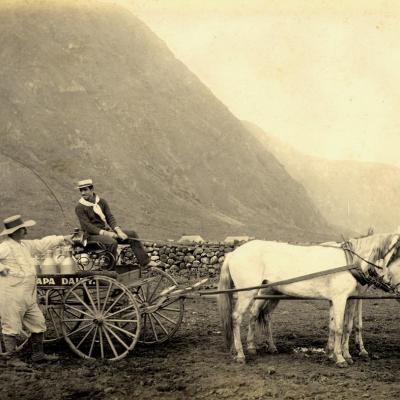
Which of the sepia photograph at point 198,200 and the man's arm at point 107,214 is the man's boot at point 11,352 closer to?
the sepia photograph at point 198,200

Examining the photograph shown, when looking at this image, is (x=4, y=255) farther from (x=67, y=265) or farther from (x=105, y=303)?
(x=105, y=303)

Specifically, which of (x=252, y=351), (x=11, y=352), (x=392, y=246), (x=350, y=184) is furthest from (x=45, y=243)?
(x=350, y=184)

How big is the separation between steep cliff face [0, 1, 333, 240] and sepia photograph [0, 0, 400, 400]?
179mm

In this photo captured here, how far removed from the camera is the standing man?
6930 millimetres

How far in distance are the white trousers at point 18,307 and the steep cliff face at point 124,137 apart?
22581 millimetres

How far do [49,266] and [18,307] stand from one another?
101 cm

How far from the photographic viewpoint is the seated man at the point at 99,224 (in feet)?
26.3

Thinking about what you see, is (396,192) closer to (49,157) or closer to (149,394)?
(49,157)

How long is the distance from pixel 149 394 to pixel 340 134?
66.5 m

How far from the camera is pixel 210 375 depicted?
256 inches

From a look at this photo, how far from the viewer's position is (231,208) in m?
42.5

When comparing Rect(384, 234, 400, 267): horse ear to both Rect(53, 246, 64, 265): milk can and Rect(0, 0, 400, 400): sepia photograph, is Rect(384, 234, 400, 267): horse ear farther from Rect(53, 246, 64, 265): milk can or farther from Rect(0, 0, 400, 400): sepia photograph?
Rect(53, 246, 64, 265): milk can

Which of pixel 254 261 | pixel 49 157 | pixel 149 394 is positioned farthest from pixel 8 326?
pixel 49 157

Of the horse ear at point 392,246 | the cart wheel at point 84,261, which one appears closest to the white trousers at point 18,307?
the cart wheel at point 84,261
